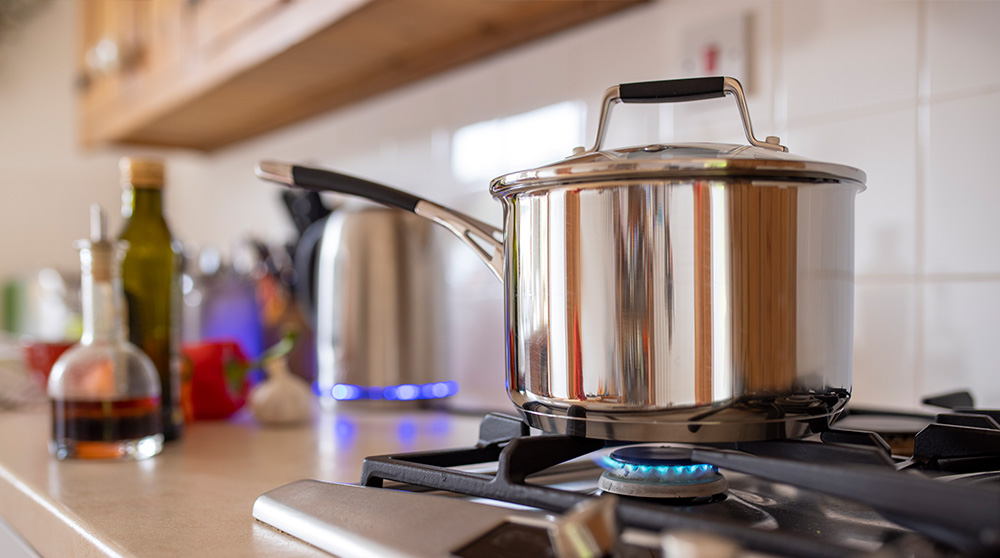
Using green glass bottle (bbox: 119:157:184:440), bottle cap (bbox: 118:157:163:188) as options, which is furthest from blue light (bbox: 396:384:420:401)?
bottle cap (bbox: 118:157:163:188)

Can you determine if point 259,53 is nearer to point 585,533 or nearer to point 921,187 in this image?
point 921,187

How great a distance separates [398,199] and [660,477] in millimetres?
301

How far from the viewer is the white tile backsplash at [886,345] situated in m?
0.79

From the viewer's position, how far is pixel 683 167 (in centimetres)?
45

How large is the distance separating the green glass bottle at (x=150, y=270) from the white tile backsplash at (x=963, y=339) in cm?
78

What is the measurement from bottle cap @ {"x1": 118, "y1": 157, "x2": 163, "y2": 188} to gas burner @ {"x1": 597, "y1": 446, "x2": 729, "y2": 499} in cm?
65

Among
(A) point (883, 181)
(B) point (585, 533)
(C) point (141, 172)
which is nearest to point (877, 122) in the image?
(A) point (883, 181)

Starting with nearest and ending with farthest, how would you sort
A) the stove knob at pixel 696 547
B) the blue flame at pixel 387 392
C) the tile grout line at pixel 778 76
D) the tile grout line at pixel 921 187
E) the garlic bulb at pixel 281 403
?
1. the stove knob at pixel 696 547
2. the tile grout line at pixel 921 187
3. the tile grout line at pixel 778 76
4. the garlic bulb at pixel 281 403
5. the blue flame at pixel 387 392

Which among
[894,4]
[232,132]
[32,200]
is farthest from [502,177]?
[32,200]

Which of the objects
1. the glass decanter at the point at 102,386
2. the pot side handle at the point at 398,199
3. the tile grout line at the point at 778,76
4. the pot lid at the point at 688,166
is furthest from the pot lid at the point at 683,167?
the glass decanter at the point at 102,386

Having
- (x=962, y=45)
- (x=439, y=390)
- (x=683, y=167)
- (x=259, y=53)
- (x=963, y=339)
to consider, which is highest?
(x=259, y=53)

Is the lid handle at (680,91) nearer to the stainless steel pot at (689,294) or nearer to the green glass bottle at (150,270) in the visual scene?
the stainless steel pot at (689,294)

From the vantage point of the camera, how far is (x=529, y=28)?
114cm

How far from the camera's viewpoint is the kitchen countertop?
49 centimetres
